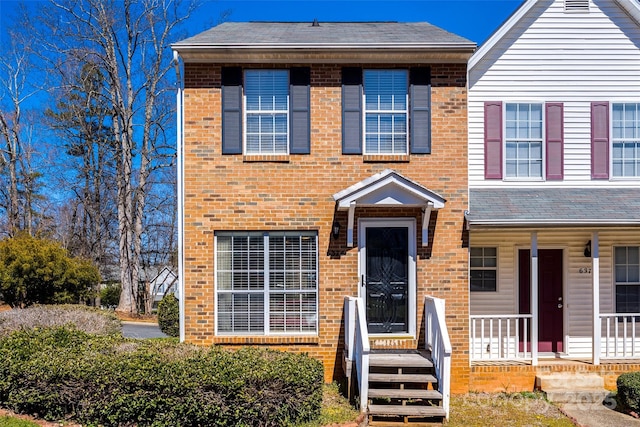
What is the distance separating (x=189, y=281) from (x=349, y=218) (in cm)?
321

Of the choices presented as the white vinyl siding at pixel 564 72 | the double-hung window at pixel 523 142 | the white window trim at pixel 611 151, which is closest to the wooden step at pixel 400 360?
the white vinyl siding at pixel 564 72

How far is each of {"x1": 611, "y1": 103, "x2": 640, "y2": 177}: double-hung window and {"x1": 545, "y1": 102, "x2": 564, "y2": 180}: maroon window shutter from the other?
Result: 1.17 m

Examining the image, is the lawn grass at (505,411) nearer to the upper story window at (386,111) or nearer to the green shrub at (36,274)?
the upper story window at (386,111)

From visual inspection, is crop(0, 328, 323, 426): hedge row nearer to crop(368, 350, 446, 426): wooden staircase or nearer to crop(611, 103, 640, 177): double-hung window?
crop(368, 350, 446, 426): wooden staircase

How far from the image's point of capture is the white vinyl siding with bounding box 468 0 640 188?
1020 cm

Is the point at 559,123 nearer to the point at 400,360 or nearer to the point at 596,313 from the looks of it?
the point at 596,313

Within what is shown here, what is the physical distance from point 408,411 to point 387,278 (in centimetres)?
263

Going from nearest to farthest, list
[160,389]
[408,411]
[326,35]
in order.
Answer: [160,389] < [408,411] < [326,35]

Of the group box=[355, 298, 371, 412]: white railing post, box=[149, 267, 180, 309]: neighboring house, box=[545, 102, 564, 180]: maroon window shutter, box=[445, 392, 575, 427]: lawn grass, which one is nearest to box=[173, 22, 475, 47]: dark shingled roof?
box=[545, 102, 564, 180]: maroon window shutter

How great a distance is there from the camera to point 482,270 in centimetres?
1055

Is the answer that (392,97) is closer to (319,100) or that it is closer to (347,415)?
(319,100)

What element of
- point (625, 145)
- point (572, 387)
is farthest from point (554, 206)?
point (572, 387)

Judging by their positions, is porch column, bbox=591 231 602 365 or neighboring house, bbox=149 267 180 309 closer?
porch column, bbox=591 231 602 365

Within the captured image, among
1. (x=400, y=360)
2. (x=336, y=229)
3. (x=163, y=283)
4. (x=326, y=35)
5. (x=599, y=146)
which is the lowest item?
(x=163, y=283)
